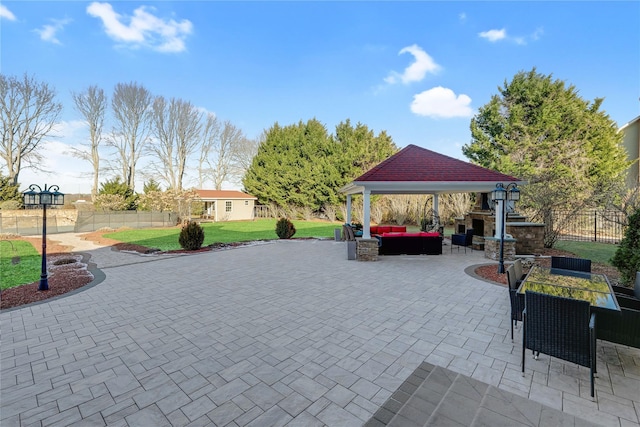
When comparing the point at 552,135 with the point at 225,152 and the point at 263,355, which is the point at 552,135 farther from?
the point at 225,152

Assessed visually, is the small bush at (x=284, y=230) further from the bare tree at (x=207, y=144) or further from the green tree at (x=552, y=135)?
the bare tree at (x=207, y=144)

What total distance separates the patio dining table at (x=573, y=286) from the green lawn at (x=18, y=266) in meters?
11.2

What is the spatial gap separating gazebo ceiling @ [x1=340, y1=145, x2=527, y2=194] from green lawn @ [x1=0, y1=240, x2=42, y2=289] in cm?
990

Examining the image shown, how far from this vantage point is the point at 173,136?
32.9 metres

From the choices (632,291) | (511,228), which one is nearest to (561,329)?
(632,291)

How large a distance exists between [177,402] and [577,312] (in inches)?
159

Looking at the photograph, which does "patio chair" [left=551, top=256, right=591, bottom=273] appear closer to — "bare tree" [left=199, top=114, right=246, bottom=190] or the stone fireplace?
the stone fireplace

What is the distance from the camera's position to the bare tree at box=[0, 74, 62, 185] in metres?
24.2

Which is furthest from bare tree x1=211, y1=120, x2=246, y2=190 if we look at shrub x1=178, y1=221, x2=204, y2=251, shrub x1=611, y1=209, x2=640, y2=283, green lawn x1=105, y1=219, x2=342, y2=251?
shrub x1=611, y1=209, x2=640, y2=283

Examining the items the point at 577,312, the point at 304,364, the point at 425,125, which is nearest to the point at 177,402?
the point at 304,364

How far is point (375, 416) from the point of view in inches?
99.6

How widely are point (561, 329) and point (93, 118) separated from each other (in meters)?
38.4

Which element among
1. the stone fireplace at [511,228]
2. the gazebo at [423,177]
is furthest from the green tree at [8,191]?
the stone fireplace at [511,228]

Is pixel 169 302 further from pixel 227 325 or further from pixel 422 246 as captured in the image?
pixel 422 246
